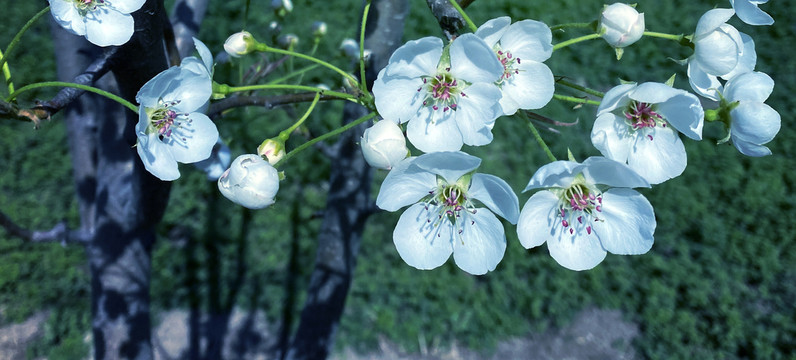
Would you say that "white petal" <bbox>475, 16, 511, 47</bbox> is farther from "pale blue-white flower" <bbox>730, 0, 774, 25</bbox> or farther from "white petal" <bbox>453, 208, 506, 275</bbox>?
"pale blue-white flower" <bbox>730, 0, 774, 25</bbox>

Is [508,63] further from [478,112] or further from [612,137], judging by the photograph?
[612,137]

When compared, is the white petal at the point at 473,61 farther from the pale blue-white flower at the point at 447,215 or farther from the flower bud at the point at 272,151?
the flower bud at the point at 272,151

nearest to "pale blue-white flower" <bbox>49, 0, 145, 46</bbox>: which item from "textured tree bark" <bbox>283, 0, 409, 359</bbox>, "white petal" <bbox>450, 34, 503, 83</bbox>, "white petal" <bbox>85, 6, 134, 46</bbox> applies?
"white petal" <bbox>85, 6, 134, 46</bbox>

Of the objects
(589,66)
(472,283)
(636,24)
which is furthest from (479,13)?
(636,24)

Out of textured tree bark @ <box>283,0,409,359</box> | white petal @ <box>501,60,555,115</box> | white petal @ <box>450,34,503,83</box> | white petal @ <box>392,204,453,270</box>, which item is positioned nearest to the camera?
white petal @ <box>450,34,503,83</box>

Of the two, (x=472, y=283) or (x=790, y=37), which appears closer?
(x=472, y=283)

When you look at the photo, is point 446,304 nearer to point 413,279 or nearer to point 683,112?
point 413,279
